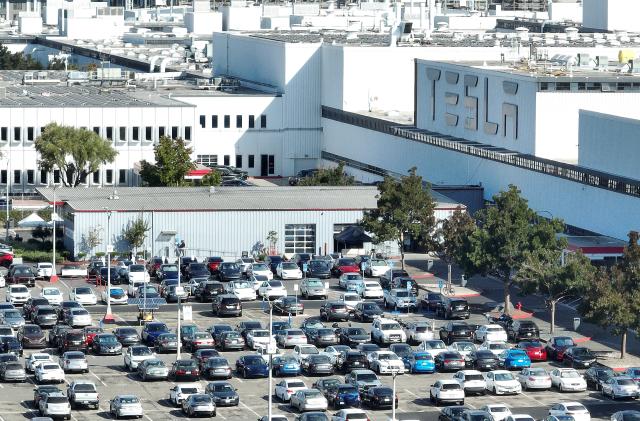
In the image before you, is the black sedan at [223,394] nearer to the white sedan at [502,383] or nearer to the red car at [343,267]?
the white sedan at [502,383]

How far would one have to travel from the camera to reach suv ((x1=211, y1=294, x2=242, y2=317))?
81562 mm

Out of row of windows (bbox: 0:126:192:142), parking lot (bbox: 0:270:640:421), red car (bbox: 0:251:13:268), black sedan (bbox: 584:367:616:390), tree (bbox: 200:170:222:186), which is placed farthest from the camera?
row of windows (bbox: 0:126:192:142)

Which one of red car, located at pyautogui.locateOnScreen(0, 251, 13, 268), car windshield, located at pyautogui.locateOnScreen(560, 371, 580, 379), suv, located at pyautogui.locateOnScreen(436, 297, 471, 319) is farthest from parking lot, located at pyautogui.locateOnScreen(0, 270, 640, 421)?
red car, located at pyautogui.locateOnScreen(0, 251, 13, 268)

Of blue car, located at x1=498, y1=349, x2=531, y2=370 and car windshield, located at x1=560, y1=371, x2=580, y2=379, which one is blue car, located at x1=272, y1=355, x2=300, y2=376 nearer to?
blue car, located at x1=498, y1=349, x2=531, y2=370

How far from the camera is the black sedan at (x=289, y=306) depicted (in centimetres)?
8212

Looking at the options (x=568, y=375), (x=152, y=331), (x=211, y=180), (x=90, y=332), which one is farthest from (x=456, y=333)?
(x=211, y=180)

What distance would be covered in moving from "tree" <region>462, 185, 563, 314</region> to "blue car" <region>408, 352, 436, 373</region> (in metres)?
12.2

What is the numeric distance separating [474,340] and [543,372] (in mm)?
8220

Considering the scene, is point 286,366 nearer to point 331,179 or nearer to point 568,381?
point 568,381

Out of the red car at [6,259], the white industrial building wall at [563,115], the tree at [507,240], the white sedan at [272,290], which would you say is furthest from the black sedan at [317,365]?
the white industrial building wall at [563,115]

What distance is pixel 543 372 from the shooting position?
2660 inches

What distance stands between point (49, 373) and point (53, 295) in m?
16.8

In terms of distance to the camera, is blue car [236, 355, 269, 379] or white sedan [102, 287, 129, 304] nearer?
blue car [236, 355, 269, 379]

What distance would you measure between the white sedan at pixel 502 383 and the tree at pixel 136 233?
1329 inches
